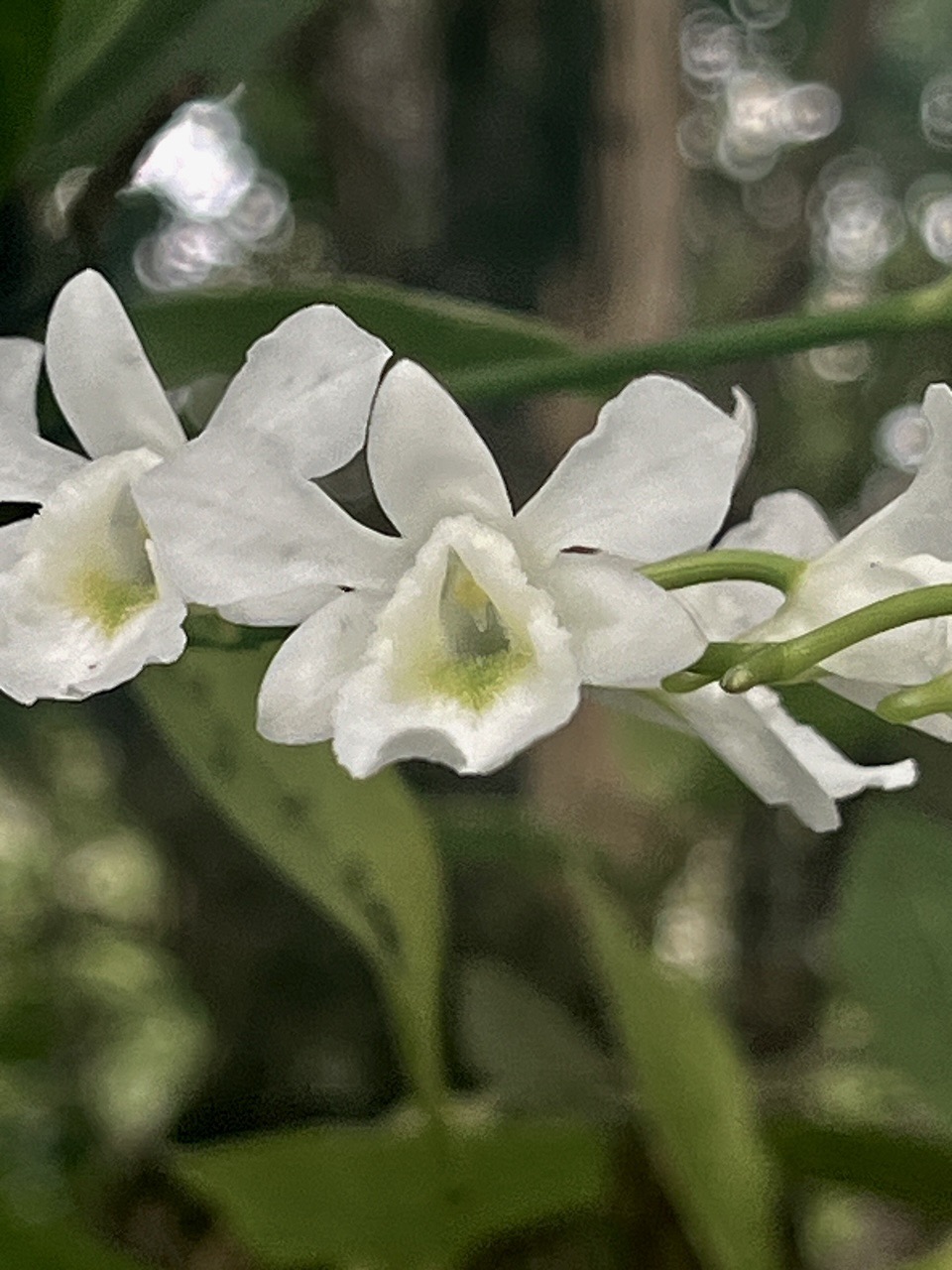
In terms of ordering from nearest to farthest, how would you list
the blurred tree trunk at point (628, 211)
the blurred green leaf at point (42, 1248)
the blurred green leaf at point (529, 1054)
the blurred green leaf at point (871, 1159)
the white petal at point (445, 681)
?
the white petal at point (445, 681)
the blurred green leaf at point (42, 1248)
the blurred green leaf at point (871, 1159)
the blurred green leaf at point (529, 1054)
the blurred tree trunk at point (628, 211)

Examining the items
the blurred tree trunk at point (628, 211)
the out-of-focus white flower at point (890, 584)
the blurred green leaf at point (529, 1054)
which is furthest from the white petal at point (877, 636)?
the blurred tree trunk at point (628, 211)

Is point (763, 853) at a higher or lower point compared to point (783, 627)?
lower

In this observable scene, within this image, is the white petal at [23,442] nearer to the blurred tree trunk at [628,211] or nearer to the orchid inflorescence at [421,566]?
the orchid inflorescence at [421,566]

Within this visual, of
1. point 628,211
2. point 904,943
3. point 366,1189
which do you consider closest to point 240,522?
Answer: point 366,1189

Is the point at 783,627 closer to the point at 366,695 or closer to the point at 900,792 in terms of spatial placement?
the point at 366,695

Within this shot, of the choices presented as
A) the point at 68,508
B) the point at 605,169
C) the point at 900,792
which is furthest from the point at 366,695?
the point at 900,792

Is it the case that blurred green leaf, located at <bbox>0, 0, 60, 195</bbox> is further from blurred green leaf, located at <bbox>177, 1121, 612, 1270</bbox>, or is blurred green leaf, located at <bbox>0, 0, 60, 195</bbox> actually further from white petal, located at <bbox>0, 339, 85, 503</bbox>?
blurred green leaf, located at <bbox>177, 1121, 612, 1270</bbox>
